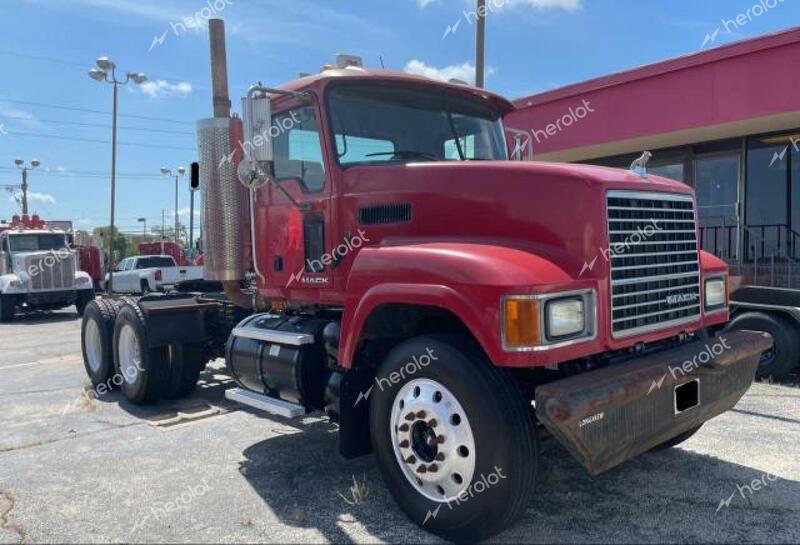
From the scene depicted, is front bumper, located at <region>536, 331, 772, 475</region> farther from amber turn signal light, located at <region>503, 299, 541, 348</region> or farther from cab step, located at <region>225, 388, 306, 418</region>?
cab step, located at <region>225, 388, 306, 418</region>

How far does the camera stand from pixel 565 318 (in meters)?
3.33

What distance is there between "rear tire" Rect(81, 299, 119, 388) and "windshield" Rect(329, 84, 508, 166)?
4.36 meters

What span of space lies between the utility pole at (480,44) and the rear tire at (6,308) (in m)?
14.8

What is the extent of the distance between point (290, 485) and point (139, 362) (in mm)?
2942

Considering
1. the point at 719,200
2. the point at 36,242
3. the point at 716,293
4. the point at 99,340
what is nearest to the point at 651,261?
the point at 716,293

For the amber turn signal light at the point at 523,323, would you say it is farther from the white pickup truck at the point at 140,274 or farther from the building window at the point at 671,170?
the white pickup truck at the point at 140,274

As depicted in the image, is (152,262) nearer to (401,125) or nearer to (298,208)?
(298,208)

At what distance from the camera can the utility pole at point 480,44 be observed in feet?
34.7

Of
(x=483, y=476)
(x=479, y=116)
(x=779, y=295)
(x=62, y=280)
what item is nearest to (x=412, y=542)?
(x=483, y=476)

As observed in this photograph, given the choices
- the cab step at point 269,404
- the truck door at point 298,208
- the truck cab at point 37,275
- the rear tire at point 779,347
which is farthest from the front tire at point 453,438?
the truck cab at point 37,275

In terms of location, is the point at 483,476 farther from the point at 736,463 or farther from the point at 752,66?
the point at 752,66

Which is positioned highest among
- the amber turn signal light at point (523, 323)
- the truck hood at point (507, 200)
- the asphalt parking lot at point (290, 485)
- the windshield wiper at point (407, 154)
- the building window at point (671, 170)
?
the building window at point (671, 170)

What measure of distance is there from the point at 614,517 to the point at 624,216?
1756 millimetres

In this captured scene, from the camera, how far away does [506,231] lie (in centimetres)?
385
